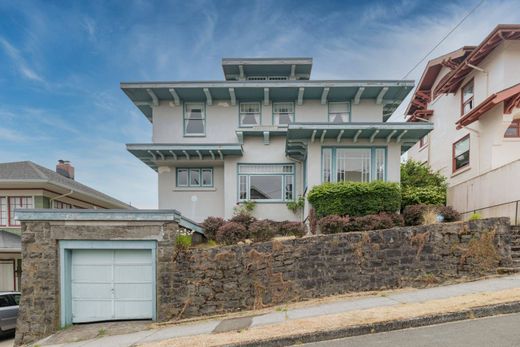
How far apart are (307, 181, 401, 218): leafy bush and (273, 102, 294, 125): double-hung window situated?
5207 millimetres

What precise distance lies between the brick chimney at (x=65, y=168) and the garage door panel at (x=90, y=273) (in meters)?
13.6

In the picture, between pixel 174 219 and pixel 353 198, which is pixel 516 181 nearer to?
pixel 353 198

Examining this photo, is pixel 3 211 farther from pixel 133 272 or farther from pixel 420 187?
pixel 420 187

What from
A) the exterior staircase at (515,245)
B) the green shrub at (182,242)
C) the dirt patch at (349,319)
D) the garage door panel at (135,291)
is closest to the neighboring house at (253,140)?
the exterior staircase at (515,245)

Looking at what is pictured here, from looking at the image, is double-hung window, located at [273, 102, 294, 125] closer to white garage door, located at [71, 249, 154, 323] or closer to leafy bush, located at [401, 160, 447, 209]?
leafy bush, located at [401, 160, 447, 209]

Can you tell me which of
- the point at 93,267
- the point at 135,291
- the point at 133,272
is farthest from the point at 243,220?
the point at 93,267

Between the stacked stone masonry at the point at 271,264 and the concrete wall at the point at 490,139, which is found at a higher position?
the concrete wall at the point at 490,139

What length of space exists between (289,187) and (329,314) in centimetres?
795

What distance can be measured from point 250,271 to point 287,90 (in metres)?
9.18

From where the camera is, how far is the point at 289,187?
14.6m

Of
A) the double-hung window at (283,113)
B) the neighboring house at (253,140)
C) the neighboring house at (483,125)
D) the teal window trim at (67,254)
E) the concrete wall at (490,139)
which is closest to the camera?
the teal window trim at (67,254)

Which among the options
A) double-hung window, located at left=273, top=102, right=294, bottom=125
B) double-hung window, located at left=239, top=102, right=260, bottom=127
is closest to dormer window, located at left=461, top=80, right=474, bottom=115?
double-hung window, located at left=273, top=102, right=294, bottom=125

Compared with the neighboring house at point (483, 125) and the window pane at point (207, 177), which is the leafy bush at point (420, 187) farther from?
the window pane at point (207, 177)

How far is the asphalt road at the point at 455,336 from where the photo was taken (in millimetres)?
4973
